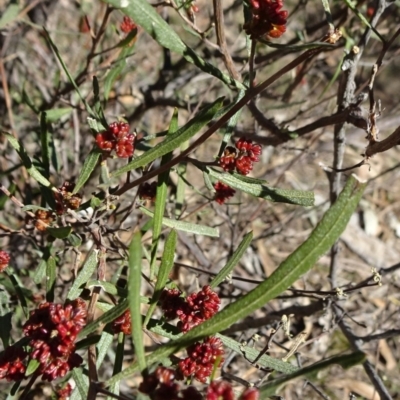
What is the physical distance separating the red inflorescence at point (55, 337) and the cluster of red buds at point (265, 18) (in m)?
0.65

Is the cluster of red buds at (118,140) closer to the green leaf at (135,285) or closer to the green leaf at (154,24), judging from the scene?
the green leaf at (154,24)

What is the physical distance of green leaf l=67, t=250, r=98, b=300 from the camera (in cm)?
122

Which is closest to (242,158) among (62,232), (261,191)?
(261,191)

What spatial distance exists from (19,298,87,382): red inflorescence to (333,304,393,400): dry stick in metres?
0.96

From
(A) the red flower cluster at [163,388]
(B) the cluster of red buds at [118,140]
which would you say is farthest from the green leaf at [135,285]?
(B) the cluster of red buds at [118,140]

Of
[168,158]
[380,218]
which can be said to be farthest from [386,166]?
[168,158]

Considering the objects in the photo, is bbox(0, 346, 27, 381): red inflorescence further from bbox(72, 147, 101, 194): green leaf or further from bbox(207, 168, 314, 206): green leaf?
bbox(207, 168, 314, 206): green leaf

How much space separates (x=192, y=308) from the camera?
1202mm

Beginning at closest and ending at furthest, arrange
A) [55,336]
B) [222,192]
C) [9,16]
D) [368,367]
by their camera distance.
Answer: [55,336] → [222,192] → [368,367] → [9,16]

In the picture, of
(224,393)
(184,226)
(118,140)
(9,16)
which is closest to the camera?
(224,393)

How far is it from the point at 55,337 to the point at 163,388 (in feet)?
0.82

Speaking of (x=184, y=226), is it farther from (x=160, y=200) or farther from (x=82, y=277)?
(x=82, y=277)

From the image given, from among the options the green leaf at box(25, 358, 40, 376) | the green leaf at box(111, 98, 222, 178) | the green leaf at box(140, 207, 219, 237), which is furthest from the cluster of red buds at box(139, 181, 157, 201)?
the green leaf at box(25, 358, 40, 376)

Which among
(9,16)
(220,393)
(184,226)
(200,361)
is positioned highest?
(9,16)
